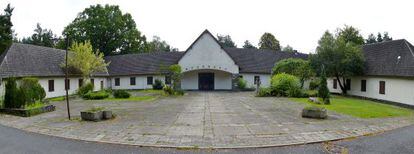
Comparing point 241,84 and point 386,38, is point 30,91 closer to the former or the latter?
point 241,84

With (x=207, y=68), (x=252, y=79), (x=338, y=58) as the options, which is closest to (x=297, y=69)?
(x=338, y=58)

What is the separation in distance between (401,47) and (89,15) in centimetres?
4342

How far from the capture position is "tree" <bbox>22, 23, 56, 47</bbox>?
62.0 m

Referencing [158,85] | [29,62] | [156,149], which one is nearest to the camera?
[156,149]

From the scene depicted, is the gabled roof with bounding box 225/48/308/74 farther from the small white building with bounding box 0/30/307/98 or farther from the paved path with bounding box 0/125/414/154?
the paved path with bounding box 0/125/414/154

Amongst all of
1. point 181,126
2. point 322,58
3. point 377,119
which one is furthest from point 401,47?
point 181,126

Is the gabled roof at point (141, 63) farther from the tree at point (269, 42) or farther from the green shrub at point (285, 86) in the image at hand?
the tree at point (269, 42)

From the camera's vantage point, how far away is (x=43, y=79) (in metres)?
27.3

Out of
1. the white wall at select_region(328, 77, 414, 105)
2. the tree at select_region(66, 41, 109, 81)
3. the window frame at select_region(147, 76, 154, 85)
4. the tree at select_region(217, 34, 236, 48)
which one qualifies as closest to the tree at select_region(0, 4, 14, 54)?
the tree at select_region(66, 41, 109, 81)

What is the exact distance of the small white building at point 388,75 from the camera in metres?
22.6

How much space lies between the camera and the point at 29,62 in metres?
27.1

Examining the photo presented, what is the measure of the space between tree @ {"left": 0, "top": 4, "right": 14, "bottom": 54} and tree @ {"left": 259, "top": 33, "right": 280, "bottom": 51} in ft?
147

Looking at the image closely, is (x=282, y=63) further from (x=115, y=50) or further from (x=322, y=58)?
(x=115, y=50)

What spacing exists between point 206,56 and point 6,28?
2121 cm
